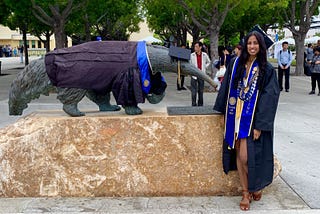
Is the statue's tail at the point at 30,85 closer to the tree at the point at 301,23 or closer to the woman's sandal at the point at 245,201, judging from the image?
the woman's sandal at the point at 245,201

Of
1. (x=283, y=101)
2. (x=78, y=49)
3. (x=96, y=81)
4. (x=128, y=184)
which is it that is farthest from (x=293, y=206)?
(x=283, y=101)

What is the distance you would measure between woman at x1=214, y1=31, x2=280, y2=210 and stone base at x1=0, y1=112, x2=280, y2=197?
0.35 metres

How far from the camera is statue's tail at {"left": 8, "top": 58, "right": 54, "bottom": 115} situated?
16.6 feet

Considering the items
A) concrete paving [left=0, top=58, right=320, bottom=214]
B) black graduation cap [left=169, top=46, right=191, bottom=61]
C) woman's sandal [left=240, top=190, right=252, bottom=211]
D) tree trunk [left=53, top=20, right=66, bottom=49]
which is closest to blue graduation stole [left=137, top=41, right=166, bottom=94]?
black graduation cap [left=169, top=46, right=191, bottom=61]

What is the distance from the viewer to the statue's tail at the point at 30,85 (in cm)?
506

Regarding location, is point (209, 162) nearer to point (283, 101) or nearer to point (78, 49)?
point (78, 49)

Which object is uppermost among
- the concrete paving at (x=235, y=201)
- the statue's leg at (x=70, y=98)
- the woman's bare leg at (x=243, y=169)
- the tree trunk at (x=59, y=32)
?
the tree trunk at (x=59, y=32)

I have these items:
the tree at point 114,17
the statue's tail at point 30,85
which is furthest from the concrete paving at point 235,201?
the tree at point 114,17

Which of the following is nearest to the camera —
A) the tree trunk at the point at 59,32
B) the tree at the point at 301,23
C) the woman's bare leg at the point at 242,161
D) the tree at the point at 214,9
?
the woman's bare leg at the point at 242,161

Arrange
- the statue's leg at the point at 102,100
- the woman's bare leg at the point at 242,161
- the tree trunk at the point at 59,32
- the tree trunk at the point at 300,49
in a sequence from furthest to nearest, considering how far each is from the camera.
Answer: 1. the tree trunk at the point at 300,49
2. the tree trunk at the point at 59,32
3. the statue's leg at the point at 102,100
4. the woman's bare leg at the point at 242,161

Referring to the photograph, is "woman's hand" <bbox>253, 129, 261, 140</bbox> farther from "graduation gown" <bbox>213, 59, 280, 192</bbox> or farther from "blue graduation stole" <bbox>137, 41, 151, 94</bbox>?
"blue graduation stole" <bbox>137, 41, 151, 94</bbox>

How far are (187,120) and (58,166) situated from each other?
5.00ft

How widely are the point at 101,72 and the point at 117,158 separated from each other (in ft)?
3.24

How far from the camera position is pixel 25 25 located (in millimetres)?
25953
